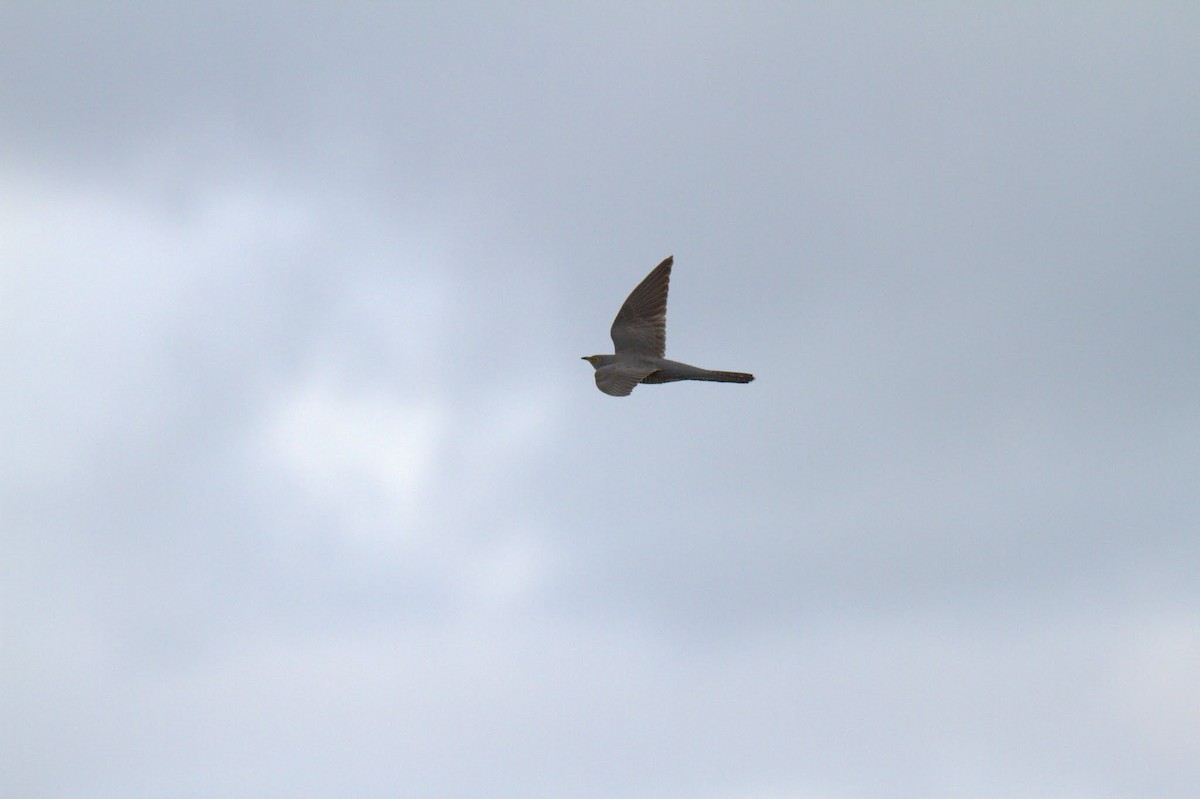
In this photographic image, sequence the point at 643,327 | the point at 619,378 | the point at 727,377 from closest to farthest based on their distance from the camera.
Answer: the point at 619,378, the point at 727,377, the point at 643,327

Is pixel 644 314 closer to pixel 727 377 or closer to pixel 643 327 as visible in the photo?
pixel 643 327

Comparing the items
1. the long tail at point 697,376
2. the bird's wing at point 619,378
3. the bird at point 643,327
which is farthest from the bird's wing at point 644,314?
the long tail at point 697,376

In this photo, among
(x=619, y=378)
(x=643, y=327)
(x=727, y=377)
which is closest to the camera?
(x=619, y=378)

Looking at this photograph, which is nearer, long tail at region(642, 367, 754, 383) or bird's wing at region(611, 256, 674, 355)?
long tail at region(642, 367, 754, 383)

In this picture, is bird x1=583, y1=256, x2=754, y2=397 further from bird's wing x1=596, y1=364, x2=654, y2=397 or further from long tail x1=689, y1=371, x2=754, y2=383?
long tail x1=689, y1=371, x2=754, y2=383

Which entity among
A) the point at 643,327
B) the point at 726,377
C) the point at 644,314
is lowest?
the point at 726,377

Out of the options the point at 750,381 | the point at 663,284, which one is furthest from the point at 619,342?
the point at 750,381

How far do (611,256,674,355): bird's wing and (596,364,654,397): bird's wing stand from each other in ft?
5.90

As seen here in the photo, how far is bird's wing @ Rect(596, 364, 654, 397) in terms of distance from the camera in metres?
28.1

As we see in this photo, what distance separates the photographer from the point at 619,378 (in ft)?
96.9

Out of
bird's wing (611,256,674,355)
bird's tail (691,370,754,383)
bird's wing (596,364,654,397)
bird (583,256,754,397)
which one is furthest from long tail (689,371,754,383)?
bird's wing (611,256,674,355)

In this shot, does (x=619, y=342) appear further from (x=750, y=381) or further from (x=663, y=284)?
(x=750, y=381)

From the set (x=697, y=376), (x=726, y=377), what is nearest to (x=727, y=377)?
(x=726, y=377)

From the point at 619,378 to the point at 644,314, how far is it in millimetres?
4583
